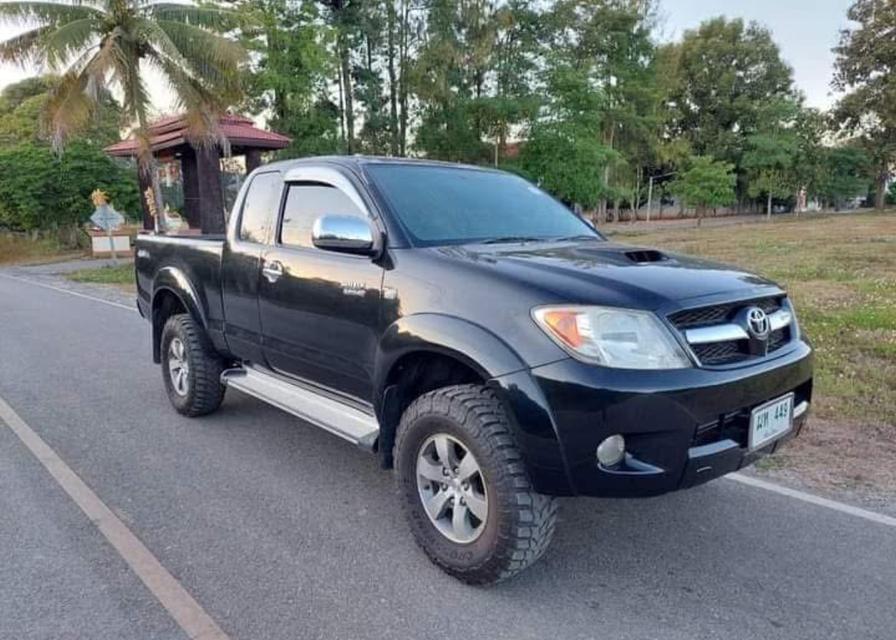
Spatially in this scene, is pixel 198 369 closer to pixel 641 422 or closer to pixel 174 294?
pixel 174 294

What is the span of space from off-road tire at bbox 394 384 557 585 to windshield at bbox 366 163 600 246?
930 millimetres

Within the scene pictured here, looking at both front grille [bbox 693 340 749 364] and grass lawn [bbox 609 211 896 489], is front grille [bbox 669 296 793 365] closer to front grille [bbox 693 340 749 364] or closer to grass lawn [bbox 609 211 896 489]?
front grille [bbox 693 340 749 364]

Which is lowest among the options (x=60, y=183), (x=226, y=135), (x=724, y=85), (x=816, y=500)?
(x=816, y=500)

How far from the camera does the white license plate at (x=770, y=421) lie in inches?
116

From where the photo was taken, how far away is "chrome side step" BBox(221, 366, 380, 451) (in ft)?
11.9

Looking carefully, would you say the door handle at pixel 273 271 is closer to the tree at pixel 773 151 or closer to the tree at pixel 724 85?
the tree at pixel 773 151

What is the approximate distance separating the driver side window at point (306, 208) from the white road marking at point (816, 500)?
2925mm

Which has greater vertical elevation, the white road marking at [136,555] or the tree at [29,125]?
the tree at [29,125]

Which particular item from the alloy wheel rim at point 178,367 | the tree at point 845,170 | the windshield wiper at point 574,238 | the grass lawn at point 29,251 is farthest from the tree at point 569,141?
the tree at point 845,170

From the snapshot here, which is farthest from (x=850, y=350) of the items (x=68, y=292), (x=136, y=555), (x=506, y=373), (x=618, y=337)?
(x=68, y=292)

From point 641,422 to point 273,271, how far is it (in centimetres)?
256

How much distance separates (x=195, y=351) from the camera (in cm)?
525

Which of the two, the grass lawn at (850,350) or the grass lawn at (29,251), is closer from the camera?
the grass lawn at (850,350)

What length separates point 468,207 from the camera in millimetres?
4008
